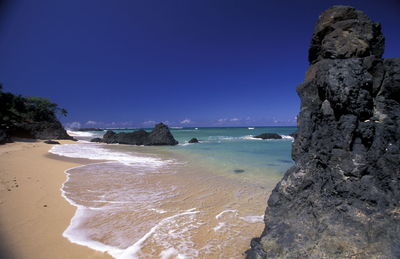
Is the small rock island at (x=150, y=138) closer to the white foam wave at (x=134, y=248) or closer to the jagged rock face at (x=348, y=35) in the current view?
the white foam wave at (x=134, y=248)

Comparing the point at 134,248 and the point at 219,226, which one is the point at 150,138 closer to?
the point at 219,226

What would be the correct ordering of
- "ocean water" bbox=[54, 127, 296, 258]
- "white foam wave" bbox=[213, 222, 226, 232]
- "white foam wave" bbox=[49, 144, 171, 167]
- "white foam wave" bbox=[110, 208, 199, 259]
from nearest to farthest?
"white foam wave" bbox=[110, 208, 199, 259], "ocean water" bbox=[54, 127, 296, 258], "white foam wave" bbox=[213, 222, 226, 232], "white foam wave" bbox=[49, 144, 171, 167]

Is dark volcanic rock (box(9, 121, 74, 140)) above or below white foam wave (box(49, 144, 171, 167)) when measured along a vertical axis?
above

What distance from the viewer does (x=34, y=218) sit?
409 cm

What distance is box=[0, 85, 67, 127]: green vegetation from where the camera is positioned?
72.9 ft

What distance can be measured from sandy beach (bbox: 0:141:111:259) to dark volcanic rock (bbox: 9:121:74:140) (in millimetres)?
22773

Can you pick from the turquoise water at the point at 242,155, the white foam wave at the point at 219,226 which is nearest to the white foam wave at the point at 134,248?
the white foam wave at the point at 219,226

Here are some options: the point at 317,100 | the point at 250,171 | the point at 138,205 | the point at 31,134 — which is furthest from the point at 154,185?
the point at 31,134

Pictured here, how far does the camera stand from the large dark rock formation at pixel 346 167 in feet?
7.81

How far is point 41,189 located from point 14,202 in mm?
1052

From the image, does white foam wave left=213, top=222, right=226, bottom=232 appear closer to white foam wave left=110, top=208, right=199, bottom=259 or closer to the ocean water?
the ocean water

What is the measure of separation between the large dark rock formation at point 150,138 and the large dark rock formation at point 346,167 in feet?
78.0

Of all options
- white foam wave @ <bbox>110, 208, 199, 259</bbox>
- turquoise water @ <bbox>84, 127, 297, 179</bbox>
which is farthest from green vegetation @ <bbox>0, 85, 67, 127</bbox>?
white foam wave @ <bbox>110, 208, 199, 259</bbox>

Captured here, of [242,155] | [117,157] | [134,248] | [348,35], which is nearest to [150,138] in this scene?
[117,157]
